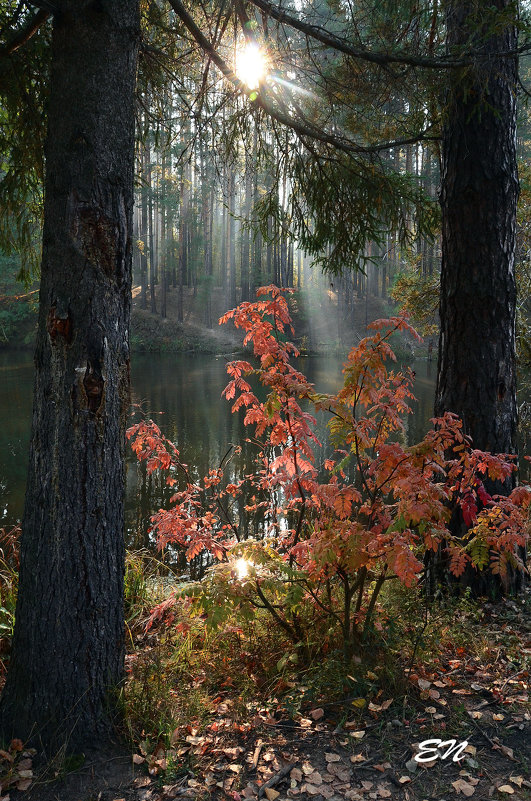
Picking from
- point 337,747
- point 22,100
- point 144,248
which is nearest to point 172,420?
point 22,100

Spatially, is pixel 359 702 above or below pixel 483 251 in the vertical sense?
below

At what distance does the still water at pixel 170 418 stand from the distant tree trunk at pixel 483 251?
256 centimetres

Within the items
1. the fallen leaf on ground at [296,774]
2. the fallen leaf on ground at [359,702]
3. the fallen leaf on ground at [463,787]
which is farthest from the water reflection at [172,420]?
the fallen leaf on ground at [463,787]

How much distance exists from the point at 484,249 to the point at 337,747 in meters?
3.33

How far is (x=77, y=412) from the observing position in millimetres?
2660

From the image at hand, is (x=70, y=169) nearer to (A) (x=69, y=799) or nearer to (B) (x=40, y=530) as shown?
(B) (x=40, y=530)

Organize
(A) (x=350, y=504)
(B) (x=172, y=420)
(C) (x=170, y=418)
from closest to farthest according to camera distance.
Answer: (A) (x=350, y=504), (B) (x=172, y=420), (C) (x=170, y=418)

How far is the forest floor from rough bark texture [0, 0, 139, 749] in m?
0.32

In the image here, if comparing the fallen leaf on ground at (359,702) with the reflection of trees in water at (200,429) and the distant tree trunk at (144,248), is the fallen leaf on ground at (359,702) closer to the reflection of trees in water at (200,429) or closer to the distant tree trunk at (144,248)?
the reflection of trees in water at (200,429)

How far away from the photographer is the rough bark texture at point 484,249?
160 inches

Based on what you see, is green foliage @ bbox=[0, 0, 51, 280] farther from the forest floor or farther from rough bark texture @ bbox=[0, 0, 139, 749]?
the forest floor

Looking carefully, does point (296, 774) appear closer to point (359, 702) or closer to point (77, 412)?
point (359, 702)

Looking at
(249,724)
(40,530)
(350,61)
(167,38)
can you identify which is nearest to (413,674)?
(249,724)

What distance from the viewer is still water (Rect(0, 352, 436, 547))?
8.70 meters
